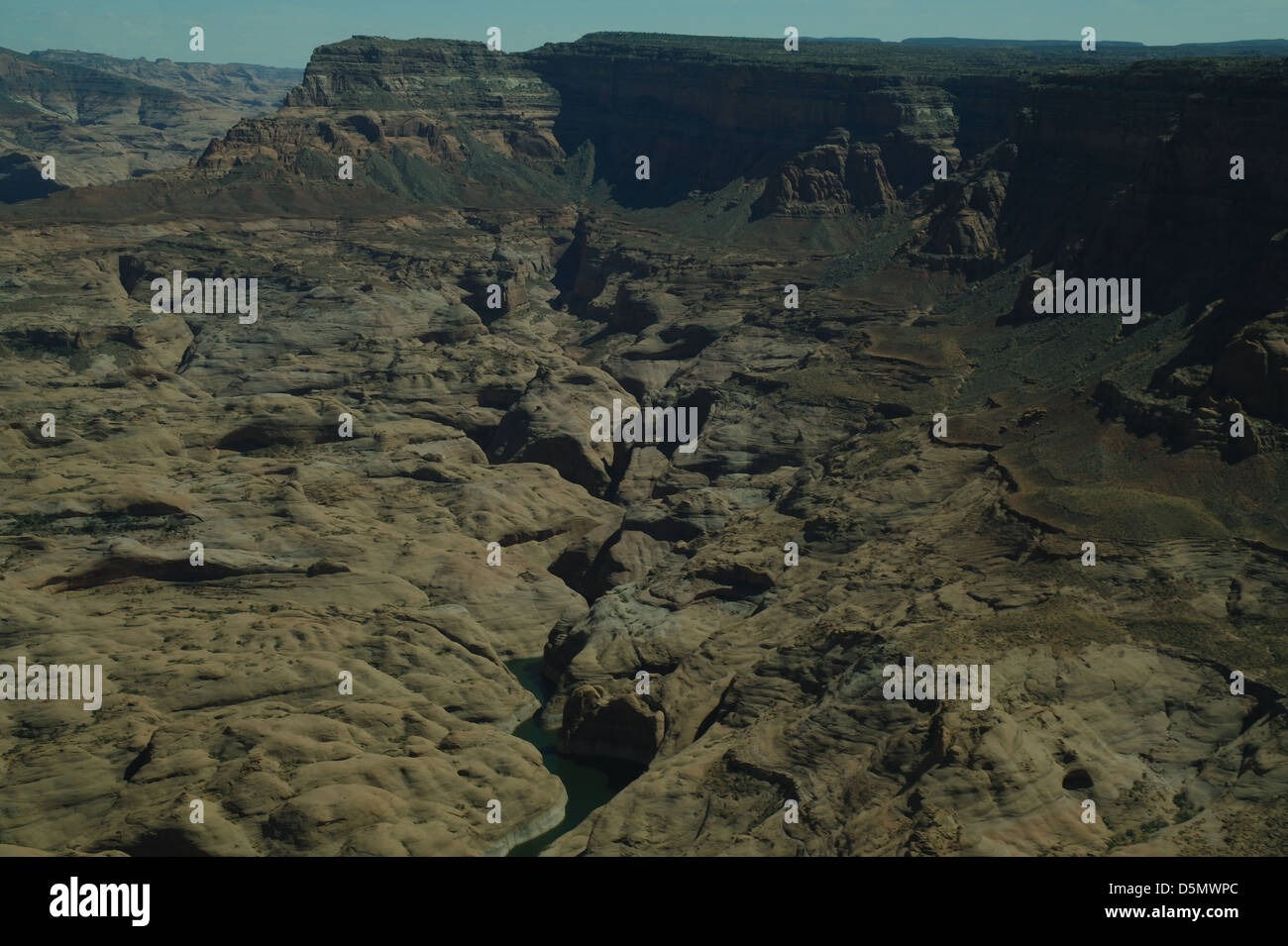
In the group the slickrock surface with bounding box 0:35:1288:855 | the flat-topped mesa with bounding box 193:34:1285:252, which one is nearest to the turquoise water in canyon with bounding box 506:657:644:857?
the slickrock surface with bounding box 0:35:1288:855

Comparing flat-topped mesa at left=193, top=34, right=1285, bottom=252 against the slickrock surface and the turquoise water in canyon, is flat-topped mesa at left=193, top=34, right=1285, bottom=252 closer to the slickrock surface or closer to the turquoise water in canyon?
the slickrock surface

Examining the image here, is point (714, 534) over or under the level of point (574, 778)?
over

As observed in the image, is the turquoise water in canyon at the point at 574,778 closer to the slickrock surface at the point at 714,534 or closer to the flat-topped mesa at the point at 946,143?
A: the slickrock surface at the point at 714,534

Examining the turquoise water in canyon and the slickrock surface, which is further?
the turquoise water in canyon

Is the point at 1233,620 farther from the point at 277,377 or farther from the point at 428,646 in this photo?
the point at 277,377

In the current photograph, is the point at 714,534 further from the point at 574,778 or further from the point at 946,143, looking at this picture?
the point at 946,143

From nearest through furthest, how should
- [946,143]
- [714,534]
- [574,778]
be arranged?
1. [574,778]
2. [714,534]
3. [946,143]

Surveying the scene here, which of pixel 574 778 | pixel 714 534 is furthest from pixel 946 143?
pixel 574 778

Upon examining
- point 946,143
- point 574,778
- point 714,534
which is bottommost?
point 574,778
